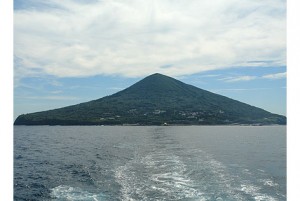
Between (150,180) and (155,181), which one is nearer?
(155,181)

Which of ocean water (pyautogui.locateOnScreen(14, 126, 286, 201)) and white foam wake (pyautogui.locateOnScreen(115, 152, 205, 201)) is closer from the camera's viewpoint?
white foam wake (pyautogui.locateOnScreen(115, 152, 205, 201))

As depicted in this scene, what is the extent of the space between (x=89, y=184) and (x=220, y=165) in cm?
1774

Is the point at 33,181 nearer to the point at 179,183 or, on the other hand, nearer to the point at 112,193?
the point at 112,193

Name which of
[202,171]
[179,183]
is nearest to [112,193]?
[179,183]

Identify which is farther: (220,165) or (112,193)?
(220,165)

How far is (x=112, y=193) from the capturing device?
2416 cm

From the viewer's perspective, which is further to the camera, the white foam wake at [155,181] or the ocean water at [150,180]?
the ocean water at [150,180]

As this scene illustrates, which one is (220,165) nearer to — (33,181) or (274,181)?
(274,181)

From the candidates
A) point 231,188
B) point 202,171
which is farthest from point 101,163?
point 231,188

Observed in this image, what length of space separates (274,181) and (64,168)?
23.7 meters
